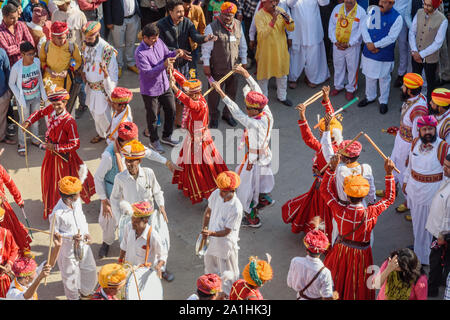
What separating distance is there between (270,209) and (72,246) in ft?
8.87

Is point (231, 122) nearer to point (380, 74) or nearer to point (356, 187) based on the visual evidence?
point (380, 74)

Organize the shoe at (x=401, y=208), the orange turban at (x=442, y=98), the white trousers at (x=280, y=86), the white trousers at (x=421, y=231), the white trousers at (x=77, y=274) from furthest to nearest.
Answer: the white trousers at (x=280, y=86) < the shoe at (x=401, y=208) < the orange turban at (x=442, y=98) < the white trousers at (x=421, y=231) < the white trousers at (x=77, y=274)

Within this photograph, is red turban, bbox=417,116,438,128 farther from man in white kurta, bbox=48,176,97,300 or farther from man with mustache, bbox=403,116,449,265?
man in white kurta, bbox=48,176,97,300

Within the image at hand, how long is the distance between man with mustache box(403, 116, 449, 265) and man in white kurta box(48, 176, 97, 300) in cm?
345

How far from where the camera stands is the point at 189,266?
7828 millimetres

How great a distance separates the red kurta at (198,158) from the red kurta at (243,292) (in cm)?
285

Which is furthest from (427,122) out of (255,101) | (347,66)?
(347,66)

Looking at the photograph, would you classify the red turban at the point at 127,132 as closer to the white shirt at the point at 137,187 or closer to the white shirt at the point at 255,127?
the white shirt at the point at 137,187

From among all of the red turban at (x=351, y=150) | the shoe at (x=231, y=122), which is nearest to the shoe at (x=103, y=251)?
the red turban at (x=351, y=150)

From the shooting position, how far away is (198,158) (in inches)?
338

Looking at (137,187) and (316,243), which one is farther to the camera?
(137,187)

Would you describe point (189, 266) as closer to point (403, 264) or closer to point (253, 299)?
point (253, 299)

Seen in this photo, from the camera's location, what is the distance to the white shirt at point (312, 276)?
6.14 m
